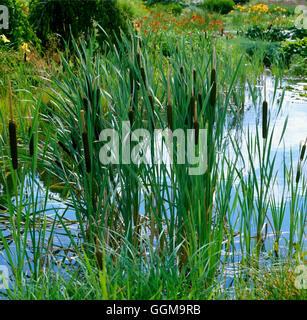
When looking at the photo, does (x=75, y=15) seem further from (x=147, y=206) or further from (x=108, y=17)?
(x=147, y=206)

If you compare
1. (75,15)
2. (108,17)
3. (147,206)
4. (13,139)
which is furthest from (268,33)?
(13,139)

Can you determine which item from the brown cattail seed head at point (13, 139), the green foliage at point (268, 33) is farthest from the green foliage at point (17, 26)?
the green foliage at point (268, 33)

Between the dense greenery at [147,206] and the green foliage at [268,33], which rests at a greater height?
the green foliage at [268,33]

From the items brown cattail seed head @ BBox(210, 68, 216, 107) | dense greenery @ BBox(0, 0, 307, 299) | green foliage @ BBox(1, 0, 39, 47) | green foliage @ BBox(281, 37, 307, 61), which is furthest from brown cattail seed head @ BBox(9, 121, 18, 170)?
green foliage @ BBox(281, 37, 307, 61)

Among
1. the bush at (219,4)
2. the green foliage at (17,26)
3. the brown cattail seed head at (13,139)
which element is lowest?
the brown cattail seed head at (13,139)

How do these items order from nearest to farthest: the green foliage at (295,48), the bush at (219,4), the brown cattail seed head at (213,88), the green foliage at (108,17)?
the brown cattail seed head at (213,88), the green foliage at (108,17), the green foliage at (295,48), the bush at (219,4)

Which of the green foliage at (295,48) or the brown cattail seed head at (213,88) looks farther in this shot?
the green foliage at (295,48)

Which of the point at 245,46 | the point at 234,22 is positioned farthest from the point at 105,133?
the point at 234,22

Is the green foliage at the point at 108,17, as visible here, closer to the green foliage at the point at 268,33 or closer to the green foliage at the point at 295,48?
the green foliage at the point at 295,48

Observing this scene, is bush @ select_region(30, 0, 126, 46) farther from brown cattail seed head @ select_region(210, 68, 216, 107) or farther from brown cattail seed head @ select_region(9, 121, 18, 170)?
brown cattail seed head @ select_region(9, 121, 18, 170)

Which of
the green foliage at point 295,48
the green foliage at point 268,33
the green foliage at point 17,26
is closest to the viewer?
the green foliage at point 17,26

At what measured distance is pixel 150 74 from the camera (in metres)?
2.13

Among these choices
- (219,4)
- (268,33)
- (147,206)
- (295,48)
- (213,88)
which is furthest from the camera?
(219,4)

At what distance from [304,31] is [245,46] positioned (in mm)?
1568
